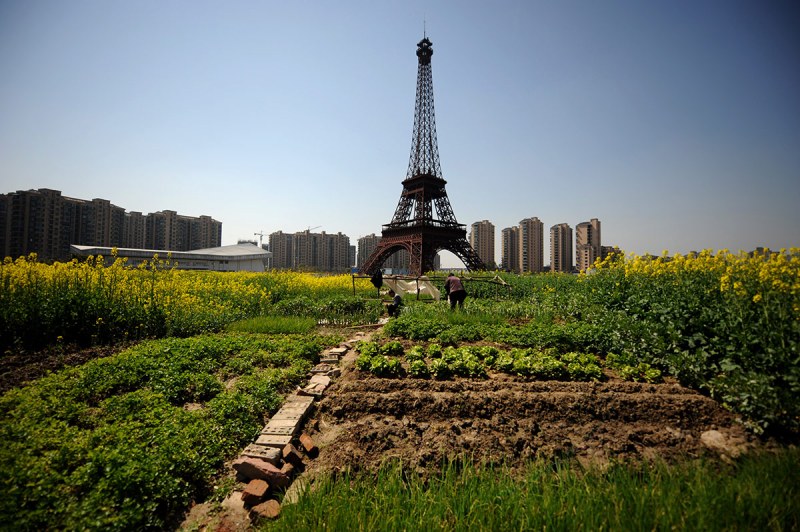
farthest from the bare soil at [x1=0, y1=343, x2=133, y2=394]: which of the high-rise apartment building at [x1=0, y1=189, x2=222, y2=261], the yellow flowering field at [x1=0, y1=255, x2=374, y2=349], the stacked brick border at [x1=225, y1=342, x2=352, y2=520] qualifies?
the high-rise apartment building at [x1=0, y1=189, x2=222, y2=261]

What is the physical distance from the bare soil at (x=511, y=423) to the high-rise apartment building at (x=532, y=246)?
7288cm

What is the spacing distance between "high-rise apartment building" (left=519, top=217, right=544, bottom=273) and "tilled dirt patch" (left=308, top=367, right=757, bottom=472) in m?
72.9

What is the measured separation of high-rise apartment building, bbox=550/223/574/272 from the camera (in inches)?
2618

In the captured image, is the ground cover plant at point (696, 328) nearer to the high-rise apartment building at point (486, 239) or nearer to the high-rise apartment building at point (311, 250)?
the high-rise apartment building at point (486, 239)

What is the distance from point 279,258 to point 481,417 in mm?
107450

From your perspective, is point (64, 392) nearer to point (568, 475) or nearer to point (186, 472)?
point (186, 472)

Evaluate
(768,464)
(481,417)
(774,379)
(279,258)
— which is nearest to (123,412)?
(481,417)

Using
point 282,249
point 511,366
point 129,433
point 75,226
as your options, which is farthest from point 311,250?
point 129,433

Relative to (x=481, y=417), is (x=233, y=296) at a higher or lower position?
higher

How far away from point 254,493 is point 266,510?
0.74ft

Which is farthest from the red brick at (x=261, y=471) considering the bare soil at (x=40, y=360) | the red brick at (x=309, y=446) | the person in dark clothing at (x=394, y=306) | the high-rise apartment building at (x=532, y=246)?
the high-rise apartment building at (x=532, y=246)

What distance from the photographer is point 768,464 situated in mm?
2830

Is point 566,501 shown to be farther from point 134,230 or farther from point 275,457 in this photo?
point 134,230

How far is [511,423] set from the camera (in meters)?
3.76
